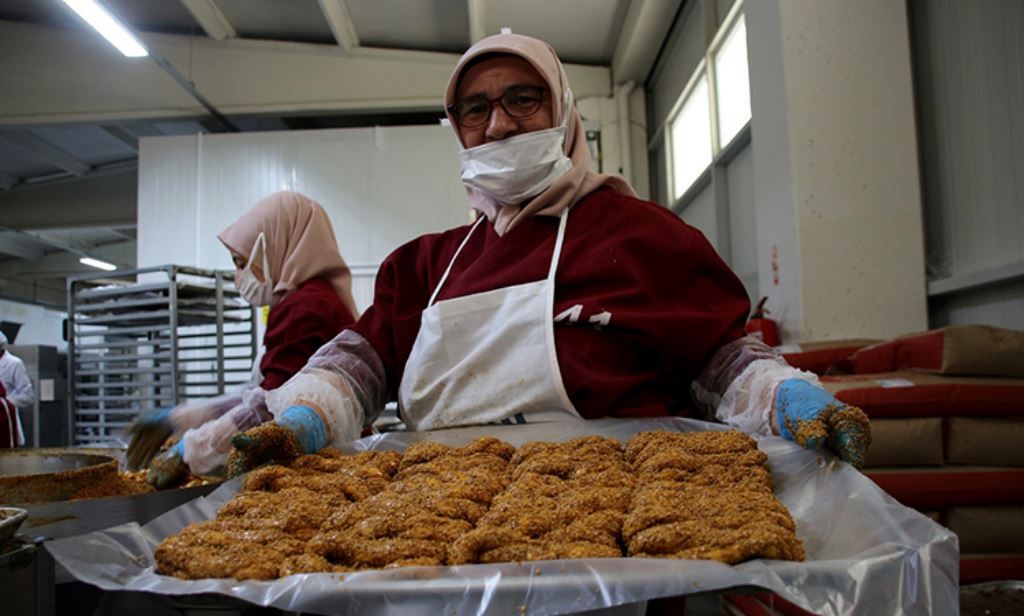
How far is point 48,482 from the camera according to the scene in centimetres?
127

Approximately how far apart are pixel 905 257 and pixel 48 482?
3083mm

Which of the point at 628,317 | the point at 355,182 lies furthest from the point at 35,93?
the point at 628,317

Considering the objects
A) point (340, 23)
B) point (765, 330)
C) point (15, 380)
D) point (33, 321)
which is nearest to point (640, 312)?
point (765, 330)

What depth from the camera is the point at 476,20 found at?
216 inches

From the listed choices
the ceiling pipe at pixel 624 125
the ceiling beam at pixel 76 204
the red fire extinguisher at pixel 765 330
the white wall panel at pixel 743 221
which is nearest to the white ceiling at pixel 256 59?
the ceiling pipe at pixel 624 125

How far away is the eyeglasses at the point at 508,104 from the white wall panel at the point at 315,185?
4489 mm

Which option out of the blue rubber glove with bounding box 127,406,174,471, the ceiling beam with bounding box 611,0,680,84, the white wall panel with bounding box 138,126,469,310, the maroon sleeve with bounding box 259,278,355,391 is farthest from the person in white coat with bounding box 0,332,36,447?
→ the ceiling beam with bounding box 611,0,680,84

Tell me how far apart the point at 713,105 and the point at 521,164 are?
3502mm

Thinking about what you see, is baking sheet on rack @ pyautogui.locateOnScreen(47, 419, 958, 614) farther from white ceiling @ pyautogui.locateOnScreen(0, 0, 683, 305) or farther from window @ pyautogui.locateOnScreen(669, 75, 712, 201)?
white ceiling @ pyautogui.locateOnScreen(0, 0, 683, 305)

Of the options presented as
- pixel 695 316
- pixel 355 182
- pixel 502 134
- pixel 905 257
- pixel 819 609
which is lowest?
pixel 819 609

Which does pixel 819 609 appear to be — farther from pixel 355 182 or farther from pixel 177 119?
pixel 177 119

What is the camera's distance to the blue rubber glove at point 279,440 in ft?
3.96

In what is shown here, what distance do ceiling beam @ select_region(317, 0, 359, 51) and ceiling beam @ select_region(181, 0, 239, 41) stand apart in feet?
3.43

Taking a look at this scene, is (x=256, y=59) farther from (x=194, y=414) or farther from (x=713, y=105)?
(x=194, y=414)
